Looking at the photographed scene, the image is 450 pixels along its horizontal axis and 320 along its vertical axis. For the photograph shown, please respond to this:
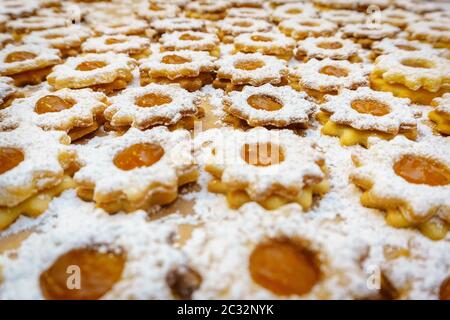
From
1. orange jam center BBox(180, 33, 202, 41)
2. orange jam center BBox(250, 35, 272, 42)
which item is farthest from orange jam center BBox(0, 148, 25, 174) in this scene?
orange jam center BBox(250, 35, 272, 42)

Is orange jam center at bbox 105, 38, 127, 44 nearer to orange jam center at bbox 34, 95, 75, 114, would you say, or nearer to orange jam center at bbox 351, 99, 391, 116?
orange jam center at bbox 34, 95, 75, 114

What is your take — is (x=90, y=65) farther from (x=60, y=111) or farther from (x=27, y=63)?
(x=60, y=111)

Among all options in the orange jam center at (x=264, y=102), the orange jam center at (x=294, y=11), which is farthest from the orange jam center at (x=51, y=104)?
the orange jam center at (x=294, y=11)

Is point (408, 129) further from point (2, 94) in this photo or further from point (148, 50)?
point (2, 94)

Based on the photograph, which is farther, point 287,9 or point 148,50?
point 287,9

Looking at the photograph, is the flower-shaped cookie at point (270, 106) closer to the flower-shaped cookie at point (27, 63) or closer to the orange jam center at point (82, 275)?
the orange jam center at point (82, 275)

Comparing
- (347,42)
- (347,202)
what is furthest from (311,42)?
(347,202)
